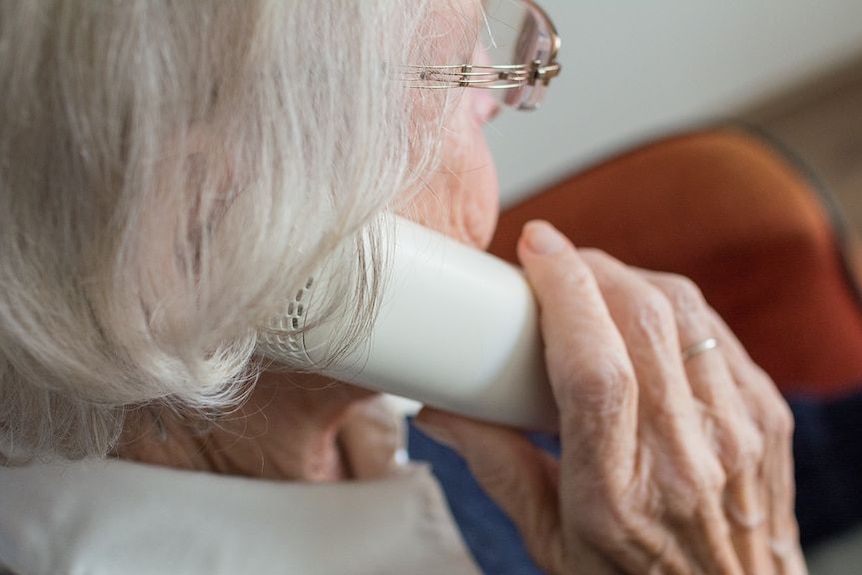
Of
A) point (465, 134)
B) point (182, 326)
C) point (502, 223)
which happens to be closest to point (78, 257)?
point (182, 326)

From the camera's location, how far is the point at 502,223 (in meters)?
1.14

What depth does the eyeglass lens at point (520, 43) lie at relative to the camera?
0.62 meters

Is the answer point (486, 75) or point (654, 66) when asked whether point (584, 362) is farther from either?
point (654, 66)

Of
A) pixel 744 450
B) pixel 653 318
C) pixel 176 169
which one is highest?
pixel 176 169

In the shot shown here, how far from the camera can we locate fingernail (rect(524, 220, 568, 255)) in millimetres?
671

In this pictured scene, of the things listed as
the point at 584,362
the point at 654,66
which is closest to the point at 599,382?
the point at 584,362

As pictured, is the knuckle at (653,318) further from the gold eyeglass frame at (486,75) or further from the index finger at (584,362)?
the gold eyeglass frame at (486,75)

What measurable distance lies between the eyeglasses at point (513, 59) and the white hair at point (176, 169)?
0.07m

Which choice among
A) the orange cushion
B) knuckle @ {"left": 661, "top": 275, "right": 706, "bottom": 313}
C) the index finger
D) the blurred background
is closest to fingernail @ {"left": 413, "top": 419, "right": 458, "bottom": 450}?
the index finger

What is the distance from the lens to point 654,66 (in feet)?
5.49

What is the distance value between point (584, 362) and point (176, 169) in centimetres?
33

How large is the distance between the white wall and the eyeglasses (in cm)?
69

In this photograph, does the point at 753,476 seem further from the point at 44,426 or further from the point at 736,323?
the point at 44,426

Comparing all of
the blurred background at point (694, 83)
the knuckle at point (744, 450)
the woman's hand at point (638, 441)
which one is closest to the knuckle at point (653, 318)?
the woman's hand at point (638, 441)
